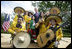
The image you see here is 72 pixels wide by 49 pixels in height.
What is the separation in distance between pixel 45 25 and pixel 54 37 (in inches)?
23.3

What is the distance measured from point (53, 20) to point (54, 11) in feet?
1.57

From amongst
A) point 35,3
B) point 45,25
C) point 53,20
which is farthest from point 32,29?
point 35,3

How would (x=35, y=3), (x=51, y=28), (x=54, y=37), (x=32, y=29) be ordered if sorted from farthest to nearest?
(x=35, y=3) < (x=32, y=29) < (x=51, y=28) < (x=54, y=37)

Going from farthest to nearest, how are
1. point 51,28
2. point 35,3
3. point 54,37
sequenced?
point 35,3 < point 51,28 < point 54,37

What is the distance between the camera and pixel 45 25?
443 cm

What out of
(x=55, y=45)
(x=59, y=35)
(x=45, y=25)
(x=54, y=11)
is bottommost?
(x=55, y=45)

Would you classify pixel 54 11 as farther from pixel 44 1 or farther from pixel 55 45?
pixel 44 1

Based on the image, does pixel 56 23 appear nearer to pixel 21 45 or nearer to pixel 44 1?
pixel 21 45

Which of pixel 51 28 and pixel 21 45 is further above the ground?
pixel 51 28

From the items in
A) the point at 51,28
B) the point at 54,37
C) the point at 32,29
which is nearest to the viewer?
the point at 54,37

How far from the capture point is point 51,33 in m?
4.04

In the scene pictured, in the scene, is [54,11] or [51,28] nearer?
[51,28]

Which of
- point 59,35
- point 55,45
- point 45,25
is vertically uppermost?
point 45,25

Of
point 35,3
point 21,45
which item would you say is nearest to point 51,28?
point 21,45
